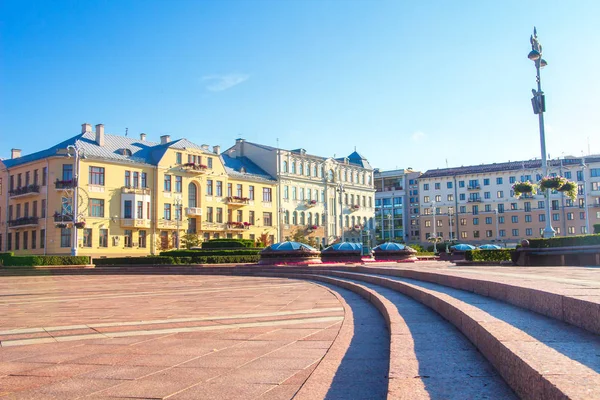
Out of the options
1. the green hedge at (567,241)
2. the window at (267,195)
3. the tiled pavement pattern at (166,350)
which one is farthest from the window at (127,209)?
the tiled pavement pattern at (166,350)

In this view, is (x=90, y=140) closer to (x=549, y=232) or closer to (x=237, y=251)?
(x=237, y=251)

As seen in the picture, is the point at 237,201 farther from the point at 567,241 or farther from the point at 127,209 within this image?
the point at 567,241

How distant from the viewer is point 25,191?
5297 centimetres

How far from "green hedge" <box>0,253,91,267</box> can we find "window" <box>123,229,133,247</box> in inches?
658

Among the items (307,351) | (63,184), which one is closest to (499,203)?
(63,184)

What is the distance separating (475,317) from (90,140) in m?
54.5

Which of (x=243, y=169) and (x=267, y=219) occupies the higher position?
(x=243, y=169)

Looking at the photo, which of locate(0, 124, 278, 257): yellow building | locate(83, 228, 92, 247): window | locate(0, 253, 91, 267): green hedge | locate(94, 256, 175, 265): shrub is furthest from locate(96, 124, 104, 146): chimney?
locate(94, 256, 175, 265): shrub

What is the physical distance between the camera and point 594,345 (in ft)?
11.7

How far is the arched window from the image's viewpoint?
60.0 m

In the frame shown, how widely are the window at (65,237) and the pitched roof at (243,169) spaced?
20.4m

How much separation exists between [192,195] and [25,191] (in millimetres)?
16609

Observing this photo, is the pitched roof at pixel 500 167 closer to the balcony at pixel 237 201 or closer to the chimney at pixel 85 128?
the balcony at pixel 237 201

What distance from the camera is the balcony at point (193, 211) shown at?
58375 millimetres
